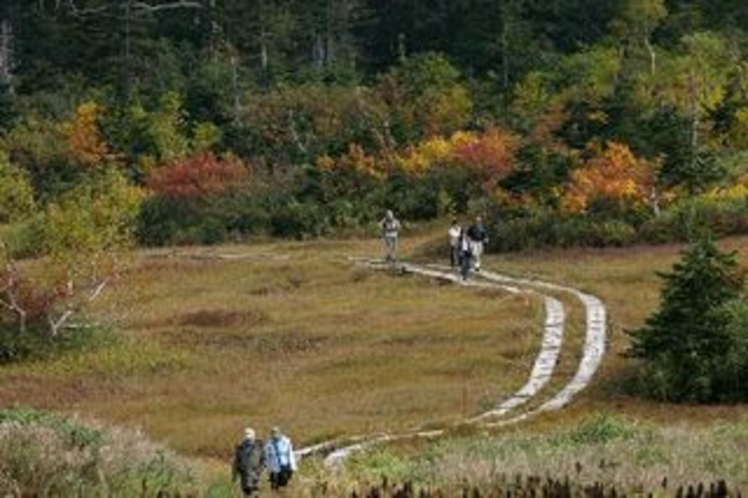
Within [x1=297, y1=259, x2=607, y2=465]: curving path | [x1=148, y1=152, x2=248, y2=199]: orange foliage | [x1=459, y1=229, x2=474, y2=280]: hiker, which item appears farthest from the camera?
[x1=148, y1=152, x2=248, y2=199]: orange foliage

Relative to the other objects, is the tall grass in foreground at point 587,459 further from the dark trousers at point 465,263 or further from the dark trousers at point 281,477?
the dark trousers at point 465,263

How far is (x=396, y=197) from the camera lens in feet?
240

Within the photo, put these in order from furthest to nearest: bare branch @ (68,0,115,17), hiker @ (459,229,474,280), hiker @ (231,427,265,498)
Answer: bare branch @ (68,0,115,17), hiker @ (459,229,474,280), hiker @ (231,427,265,498)

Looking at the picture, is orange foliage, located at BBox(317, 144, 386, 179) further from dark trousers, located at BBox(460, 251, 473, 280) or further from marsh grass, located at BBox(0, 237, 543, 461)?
dark trousers, located at BBox(460, 251, 473, 280)

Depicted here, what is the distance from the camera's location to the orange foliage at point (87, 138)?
8888cm

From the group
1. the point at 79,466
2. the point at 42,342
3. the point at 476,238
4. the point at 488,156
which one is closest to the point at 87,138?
the point at 488,156

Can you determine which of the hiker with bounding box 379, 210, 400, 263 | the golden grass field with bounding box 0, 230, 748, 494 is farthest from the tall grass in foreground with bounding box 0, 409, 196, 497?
the hiker with bounding box 379, 210, 400, 263

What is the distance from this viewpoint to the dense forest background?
2360 inches

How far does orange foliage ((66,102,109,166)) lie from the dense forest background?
0.14 m

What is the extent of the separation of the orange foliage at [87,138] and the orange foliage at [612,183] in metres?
36.6

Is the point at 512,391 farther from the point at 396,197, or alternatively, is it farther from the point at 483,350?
the point at 396,197

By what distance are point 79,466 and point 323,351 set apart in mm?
27326

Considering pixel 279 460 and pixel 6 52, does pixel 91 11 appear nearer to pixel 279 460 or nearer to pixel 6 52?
pixel 6 52

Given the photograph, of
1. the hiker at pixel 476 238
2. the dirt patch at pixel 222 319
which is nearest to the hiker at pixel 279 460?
the dirt patch at pixel 222 319
